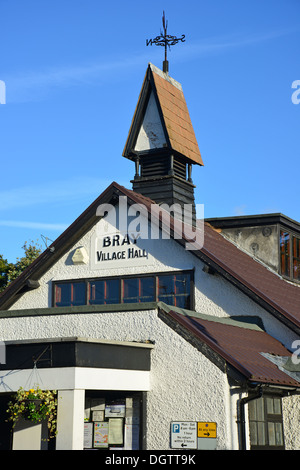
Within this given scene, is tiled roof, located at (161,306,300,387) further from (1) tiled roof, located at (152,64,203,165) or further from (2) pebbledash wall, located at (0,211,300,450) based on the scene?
(1) tiled roof, located at (152,64,203,165)

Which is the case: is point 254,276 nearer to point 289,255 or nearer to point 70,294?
point 289,255

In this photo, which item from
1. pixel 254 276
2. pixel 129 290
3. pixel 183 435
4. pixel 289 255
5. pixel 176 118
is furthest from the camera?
pixel 176 118

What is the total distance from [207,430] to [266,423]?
6.90ft

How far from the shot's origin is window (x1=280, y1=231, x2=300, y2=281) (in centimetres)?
2444

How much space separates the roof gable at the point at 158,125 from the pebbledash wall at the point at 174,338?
5968 mm

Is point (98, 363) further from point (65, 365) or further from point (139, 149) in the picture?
point (139, 149)

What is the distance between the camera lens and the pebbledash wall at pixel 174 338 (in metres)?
15.2

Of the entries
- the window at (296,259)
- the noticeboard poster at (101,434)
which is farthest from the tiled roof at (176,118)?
the noticeboard poster at (101,434)

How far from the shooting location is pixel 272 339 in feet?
60.3

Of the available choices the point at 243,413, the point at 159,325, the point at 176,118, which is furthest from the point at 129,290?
the point at 176,118

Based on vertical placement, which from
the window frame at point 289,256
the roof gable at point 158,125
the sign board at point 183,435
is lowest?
the sign board at point 183,435

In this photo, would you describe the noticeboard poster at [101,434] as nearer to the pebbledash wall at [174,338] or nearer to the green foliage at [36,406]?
the pebbledash wall at [174,338]

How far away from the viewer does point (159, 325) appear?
16203mm
